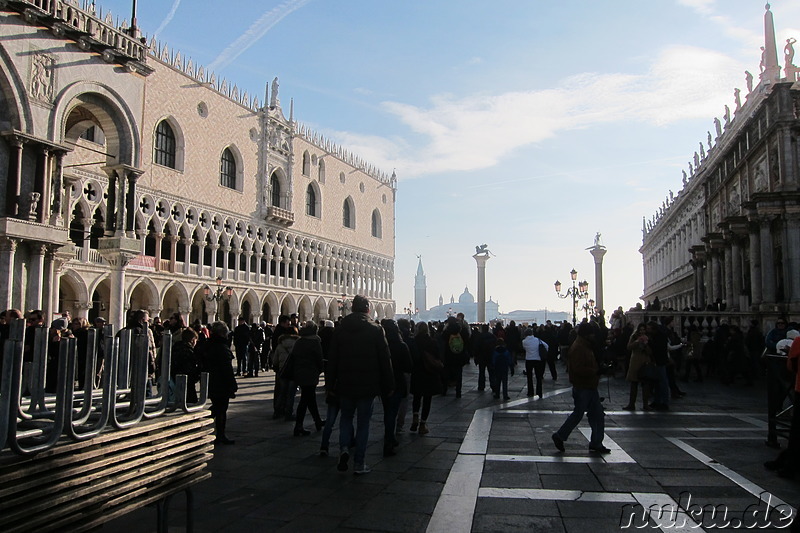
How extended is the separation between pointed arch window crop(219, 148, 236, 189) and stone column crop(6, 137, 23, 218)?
79.4ft

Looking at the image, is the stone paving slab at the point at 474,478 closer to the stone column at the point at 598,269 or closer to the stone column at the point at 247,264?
the stone column at the point at 247,264

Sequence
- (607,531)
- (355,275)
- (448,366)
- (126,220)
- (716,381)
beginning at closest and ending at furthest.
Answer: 1. (607,531)
2. (448,366)
3. (716,381)
4. (126,220)
5. (355,275)

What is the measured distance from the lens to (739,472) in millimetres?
5758

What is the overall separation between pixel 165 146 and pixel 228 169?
6244mm

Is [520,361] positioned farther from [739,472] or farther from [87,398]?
[87,398]

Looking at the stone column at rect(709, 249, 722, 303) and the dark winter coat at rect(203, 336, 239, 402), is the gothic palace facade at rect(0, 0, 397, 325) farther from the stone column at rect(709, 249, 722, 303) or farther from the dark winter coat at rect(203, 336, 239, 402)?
the stone column at rect(709, 249, 722, 303)

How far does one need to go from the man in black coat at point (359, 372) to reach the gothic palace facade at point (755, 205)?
1592 centimetres

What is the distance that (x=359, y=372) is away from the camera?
5.99 metres

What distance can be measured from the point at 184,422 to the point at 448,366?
30.1 ft

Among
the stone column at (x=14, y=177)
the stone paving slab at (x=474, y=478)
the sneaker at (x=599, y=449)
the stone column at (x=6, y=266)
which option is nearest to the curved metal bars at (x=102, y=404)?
the stone paving slab at (x=474, y=478)

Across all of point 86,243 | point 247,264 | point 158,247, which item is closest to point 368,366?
point 86,243

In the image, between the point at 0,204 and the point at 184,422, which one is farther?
the point at 0,204

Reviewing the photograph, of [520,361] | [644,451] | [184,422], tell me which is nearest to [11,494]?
[184,422]

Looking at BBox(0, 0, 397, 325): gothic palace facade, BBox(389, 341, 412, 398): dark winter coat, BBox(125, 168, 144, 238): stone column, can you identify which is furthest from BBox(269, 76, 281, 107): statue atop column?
BBox(389, 341, 412, 398): dark winter coat
